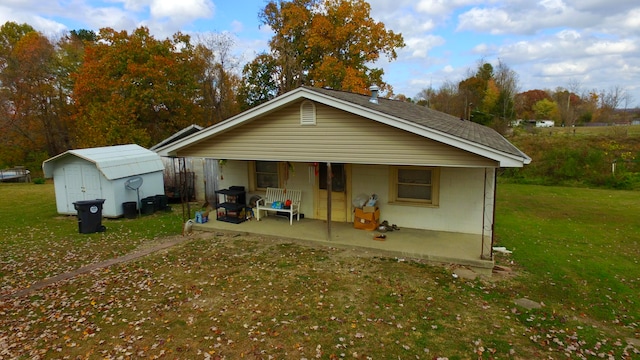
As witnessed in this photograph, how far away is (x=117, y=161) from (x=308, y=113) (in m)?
8.21

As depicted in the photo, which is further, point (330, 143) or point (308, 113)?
point (308, 113)

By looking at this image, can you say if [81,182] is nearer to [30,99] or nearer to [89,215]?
[89,215]

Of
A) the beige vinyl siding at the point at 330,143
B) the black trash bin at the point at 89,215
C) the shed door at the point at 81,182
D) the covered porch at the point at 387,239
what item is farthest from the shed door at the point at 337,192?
the shed door at the point at 81,182

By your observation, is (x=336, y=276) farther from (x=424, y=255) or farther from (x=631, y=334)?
(x=631, y=334)

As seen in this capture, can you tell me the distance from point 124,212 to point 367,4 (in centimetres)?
2137

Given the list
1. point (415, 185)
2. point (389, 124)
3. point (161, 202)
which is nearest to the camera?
point (389, 124)

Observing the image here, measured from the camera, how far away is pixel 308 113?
27.8 ft

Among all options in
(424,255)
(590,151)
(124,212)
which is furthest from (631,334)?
(590,151)

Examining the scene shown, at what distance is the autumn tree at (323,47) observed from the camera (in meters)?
24.4

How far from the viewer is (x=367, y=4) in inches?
990

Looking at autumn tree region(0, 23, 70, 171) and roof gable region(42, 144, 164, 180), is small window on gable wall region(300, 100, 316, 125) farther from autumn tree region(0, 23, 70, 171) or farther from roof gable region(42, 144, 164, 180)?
autumn tree region(0, 23, 70, 171)

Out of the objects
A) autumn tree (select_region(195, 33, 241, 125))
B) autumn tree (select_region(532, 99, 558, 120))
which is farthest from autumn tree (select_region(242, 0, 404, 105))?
autumn tree (select_region(532, 99, 558, 120))

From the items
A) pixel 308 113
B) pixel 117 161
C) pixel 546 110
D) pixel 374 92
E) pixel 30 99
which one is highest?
pixel 546 110

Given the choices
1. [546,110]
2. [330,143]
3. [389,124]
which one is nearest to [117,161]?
[330,143]
